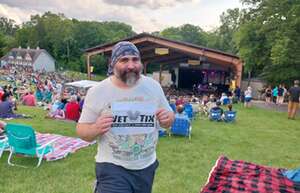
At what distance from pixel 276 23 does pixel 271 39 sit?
1105 mm

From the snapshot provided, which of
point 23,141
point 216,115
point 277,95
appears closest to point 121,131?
point 23,141

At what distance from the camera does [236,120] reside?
47.6 ft

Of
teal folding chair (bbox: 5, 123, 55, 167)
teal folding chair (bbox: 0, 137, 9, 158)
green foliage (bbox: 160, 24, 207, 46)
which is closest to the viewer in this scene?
teal folding chair (bbox: 5, 123, 55, 167)

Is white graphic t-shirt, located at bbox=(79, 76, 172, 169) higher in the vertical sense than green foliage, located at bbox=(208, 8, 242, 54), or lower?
lower

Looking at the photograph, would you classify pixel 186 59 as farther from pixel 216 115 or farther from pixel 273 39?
pixel 216 115

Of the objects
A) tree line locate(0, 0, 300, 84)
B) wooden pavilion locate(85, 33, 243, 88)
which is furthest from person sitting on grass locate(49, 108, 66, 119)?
wooden pavilion locate(85, 33, 243, 88)

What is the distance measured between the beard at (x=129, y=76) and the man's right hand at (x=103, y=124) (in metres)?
0.29

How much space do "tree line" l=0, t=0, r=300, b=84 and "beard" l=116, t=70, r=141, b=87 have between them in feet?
58.4

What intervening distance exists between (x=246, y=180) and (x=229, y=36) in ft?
217

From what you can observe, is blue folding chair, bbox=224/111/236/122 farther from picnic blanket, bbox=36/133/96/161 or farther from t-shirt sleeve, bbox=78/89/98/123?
t-shirt sleeve, bbox=78/89/98/123

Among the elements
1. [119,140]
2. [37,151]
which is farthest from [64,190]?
[119,140]

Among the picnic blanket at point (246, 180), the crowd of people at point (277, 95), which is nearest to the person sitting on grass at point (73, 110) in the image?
the picnic blanket at point (246, 180)

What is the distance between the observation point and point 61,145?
7.68 metres

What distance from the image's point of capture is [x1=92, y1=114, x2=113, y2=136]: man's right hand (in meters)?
2.48
